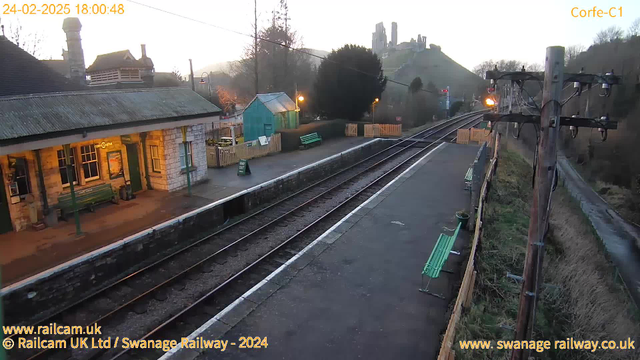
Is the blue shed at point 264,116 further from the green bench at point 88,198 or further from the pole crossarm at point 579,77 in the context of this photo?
the pole crossarm at point 579,77

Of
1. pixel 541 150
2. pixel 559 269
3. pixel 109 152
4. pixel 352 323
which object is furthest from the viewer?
pixel 109 152

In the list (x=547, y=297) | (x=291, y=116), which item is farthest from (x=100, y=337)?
(x=291, y=116)

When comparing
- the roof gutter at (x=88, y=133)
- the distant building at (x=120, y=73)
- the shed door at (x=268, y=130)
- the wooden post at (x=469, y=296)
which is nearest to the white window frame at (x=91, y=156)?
the roof gutter at (x=88, y=133)

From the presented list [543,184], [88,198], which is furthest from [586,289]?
[88,198]

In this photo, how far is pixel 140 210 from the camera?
13258 millimetres

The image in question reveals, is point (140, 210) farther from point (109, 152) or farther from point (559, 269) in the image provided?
point (559, 269)

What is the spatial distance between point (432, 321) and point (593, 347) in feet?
9.52

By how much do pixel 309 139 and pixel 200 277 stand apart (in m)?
18.5

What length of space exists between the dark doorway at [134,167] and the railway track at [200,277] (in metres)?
4.95

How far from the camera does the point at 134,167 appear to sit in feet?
50.0

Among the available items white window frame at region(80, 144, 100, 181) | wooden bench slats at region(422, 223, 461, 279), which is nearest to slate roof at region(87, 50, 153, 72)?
white window frame at region(80, 144, 100, 181)

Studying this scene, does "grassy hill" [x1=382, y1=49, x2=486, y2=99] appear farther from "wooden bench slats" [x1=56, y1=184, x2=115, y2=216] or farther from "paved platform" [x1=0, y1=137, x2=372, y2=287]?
"wooden bench slats" [x1=56, y1=184, x2=115, y2=216]

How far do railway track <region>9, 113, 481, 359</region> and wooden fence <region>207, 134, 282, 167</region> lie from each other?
6.12m

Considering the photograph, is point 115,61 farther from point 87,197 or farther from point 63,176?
point 87,197
